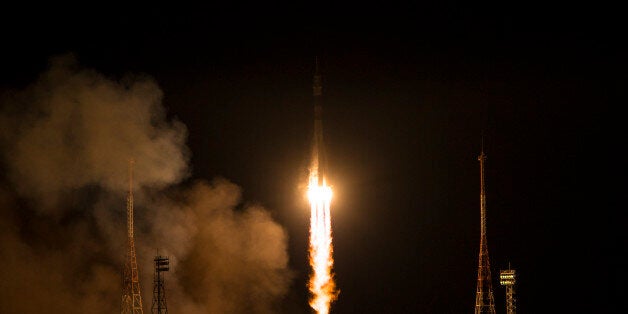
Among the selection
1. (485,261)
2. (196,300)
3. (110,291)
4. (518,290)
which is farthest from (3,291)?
(518,290)

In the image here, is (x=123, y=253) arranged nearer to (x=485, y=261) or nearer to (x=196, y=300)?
(x=196, y=300)

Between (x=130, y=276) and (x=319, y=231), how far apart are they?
834 cm

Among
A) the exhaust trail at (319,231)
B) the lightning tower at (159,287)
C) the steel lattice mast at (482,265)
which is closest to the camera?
the lightning tower at (159,287)

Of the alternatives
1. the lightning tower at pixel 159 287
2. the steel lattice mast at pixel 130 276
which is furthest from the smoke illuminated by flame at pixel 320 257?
the steel lattice mast at pixel 130 276

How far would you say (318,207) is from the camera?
176 feet

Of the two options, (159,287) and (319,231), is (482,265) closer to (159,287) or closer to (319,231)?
(319,231)

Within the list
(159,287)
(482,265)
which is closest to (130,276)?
(159,287)

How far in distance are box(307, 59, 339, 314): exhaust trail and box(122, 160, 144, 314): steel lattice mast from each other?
7.65 meters

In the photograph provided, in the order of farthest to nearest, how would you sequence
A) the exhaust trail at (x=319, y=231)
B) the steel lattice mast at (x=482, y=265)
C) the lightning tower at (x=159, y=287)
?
the steel lattice mast at (x=482, y=265) < the exhaust trail at (x=319, y=231) < the lightning tower at (x=159, y=287)

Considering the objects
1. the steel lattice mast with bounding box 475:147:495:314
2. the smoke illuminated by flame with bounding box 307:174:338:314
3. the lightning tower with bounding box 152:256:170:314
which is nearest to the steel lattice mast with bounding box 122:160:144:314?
the lightning tower with bounding box 152:256:170:314

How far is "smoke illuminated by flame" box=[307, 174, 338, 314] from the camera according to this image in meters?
53.8

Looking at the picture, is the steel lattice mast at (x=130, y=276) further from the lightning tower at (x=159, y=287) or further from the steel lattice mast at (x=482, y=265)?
the steel lattice mast at (x=482, y=265)

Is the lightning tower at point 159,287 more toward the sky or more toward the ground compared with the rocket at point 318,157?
more toward the ground

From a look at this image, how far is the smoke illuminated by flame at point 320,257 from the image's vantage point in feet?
177
